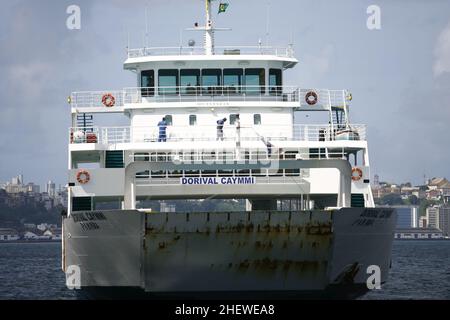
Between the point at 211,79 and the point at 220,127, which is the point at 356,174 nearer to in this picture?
the point at 220,127

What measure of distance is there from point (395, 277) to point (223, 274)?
27189 millimetres

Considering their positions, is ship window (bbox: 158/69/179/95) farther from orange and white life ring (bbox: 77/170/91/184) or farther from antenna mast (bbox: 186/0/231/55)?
orange and white life ring (bbox: 77/170/91/184)

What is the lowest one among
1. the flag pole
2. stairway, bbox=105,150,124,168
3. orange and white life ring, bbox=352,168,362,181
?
orange and white life ring, bbox=352,168,362,181

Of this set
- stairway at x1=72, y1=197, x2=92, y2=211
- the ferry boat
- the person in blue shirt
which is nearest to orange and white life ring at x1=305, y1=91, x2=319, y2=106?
the ferry boat

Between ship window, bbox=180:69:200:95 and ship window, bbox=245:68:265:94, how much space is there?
175 cm

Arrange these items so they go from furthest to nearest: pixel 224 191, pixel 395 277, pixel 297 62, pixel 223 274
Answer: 1. pixel 395 277
2. pixel 297 62
3. pixel 224 191
4. pixel 223 274

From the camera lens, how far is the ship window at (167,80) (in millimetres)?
42438

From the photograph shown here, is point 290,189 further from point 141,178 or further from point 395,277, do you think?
point 395,277

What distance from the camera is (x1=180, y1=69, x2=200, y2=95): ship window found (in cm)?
4231

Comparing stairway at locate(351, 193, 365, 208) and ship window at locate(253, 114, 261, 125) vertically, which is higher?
ship window at locate(253, 114, 261, 125)

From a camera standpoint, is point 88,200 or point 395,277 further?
point 395,277

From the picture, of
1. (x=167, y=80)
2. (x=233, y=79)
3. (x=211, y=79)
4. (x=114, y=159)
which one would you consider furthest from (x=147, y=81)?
(x=114, y=159)

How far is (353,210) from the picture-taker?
34844 mm
